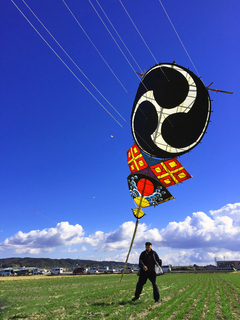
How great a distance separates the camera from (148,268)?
23.9 feet

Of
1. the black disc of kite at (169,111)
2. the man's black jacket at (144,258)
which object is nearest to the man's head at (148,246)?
the man's black jacket at (144,258)

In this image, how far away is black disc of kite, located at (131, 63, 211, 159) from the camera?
374 inches

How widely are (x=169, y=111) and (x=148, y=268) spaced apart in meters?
7.67

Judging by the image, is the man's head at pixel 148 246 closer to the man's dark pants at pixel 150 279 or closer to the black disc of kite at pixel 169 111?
the man's dark pants at pixel 150 279

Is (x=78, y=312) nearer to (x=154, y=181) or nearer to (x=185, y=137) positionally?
(x=154, y=181)

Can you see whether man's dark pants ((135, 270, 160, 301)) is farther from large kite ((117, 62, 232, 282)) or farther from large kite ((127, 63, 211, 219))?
large kite ((127, 63, 211, 219))

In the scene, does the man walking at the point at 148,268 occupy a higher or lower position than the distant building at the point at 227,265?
higher

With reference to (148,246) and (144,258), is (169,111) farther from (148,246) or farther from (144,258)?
(144,258)

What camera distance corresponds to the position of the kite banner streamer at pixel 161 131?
32.4 ft

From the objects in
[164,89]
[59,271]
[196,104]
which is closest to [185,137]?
[196,104]

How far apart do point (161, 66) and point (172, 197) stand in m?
6.91

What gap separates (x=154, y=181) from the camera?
1080 centimetres

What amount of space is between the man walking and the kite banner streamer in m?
2.30

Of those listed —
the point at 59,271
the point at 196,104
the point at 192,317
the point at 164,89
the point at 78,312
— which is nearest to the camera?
the point at 192,317
